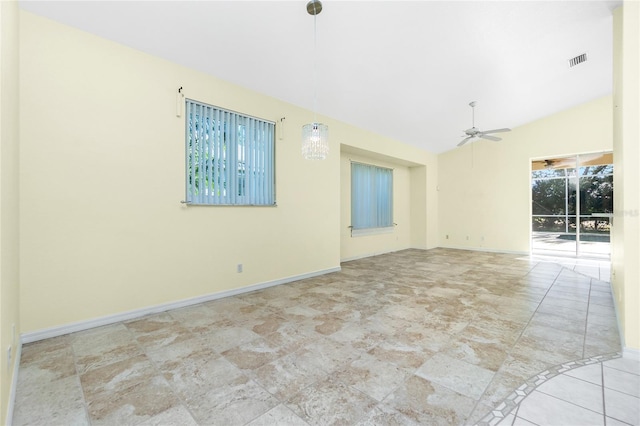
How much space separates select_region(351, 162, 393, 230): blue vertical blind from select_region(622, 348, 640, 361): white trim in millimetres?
4658

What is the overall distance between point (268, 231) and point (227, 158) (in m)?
1.25

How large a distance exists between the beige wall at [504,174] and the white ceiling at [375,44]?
137 cm

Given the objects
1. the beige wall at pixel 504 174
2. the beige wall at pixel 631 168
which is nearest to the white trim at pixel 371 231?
the beige wall at pixel 504 174

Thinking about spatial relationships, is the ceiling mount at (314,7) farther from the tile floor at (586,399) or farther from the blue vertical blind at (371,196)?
the blue vertical blind at (371,196)

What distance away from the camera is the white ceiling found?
8.74 feet

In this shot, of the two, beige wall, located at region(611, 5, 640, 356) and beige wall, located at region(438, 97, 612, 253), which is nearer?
beige wall, located at region(611, 5, 640, 356)

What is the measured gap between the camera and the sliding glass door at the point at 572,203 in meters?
6.51

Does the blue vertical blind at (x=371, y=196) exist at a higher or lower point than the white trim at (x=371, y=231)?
higher

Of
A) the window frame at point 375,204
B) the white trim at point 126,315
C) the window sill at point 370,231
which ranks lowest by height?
the white trim at point 126,315

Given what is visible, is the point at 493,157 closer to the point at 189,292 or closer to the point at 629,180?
the point at 629,180

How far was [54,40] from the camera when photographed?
8.25ft

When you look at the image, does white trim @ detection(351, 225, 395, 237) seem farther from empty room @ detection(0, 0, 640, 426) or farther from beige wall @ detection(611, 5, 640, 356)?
beige wall @ detection(611, 5, 640, 356)

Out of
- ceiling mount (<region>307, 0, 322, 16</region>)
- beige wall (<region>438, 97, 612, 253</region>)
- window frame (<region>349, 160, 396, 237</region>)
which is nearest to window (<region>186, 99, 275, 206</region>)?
ceiling mount (<region>307, 0, 322, 16</region>)

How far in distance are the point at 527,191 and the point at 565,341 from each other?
6.00m
